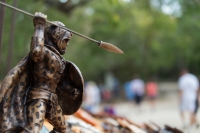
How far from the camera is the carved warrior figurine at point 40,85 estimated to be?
Answer: 14.1 feet

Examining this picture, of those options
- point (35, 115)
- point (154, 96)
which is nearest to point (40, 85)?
point (35, 115)

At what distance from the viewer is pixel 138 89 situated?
16547 mm

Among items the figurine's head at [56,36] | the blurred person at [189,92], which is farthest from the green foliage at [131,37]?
the figurine's head at [56,36]

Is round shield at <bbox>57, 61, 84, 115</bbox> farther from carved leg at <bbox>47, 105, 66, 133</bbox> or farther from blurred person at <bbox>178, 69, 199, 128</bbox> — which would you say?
blurred person at <bbox>178, 69, 199, 128</bbox>

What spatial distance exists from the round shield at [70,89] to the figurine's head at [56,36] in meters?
0.31

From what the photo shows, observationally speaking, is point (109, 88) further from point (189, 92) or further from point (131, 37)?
point (189, 92)

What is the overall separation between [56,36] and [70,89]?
804 mm

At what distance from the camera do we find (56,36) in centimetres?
472

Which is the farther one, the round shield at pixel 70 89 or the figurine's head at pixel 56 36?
the round shield at pixel 70 89

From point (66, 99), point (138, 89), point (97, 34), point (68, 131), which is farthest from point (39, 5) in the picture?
point (66, 99)

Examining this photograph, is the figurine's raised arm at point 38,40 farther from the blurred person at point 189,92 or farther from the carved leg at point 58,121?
the blurred person at point 189,92

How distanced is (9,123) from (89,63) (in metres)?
22.9

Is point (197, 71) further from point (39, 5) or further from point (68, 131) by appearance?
point (68, 131)

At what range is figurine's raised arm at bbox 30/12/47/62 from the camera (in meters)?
4.29
